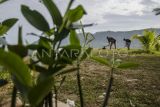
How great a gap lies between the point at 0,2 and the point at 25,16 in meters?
0.09

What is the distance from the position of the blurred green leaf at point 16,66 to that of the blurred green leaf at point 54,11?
0.50 feet

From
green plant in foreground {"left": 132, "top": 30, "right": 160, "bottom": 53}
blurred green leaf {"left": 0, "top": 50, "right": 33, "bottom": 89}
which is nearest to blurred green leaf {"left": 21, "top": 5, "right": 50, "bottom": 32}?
blurred green leaf {"left": 0, "top": 50, "right": 33, "bottom": 89}

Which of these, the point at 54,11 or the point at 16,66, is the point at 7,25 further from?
the point at 16,66

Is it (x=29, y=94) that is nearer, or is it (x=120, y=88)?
(x=29, y=94)

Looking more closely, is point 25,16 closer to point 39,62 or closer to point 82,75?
point 39,62

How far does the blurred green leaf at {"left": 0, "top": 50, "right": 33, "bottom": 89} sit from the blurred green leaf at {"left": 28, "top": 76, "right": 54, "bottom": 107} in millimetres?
24

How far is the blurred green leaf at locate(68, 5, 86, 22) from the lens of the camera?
82cm

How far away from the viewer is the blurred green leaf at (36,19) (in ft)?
2.81

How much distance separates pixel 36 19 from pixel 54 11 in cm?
5

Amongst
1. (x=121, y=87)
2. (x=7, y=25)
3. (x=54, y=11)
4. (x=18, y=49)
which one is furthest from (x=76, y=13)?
(x=121, y=87)

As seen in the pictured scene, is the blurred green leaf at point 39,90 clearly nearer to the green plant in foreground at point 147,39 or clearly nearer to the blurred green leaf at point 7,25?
the blurred green leaf at point 7,25

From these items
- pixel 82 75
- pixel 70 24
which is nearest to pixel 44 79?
pixel 70 24

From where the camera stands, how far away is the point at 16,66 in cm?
71

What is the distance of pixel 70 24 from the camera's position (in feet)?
2.77
